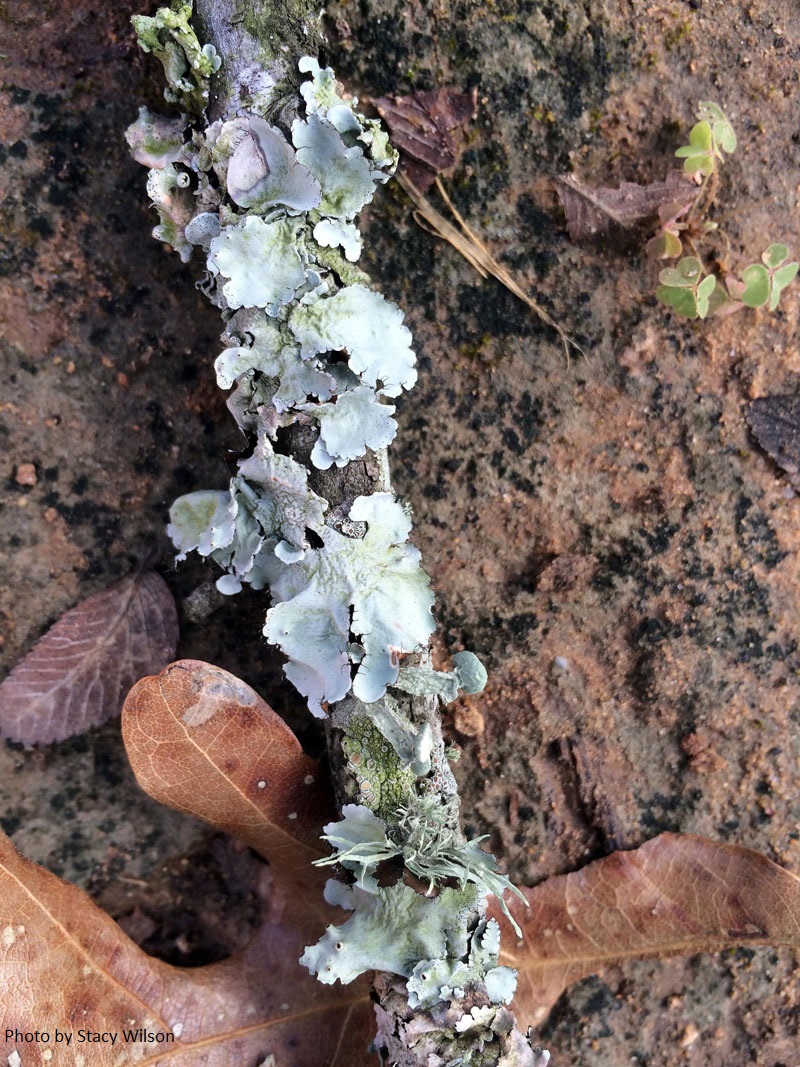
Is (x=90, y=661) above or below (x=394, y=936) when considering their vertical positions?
below

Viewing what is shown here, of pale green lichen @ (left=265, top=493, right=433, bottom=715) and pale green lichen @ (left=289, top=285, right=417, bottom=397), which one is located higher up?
pale green lichen @ (left=289, top=285, right=417, bottom=397)

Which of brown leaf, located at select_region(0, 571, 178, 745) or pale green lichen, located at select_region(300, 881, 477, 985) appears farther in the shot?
brown leaf, located at select_region(0, 571, 178, 745)

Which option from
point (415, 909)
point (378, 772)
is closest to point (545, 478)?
point (378, 772)

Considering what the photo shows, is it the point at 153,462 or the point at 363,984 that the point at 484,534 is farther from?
the point at 363,984

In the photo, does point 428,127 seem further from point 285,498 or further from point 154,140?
point 285,498

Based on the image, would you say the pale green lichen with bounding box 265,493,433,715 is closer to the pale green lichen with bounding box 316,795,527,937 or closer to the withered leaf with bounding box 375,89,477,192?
the pale green lichen with bounding box 316,795,527,937

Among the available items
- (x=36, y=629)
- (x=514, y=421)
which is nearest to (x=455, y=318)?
(x=514, y=421)

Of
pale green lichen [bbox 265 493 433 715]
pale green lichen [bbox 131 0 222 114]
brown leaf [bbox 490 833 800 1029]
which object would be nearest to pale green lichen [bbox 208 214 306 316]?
pale green lichen [bbox 131 0 222 114]
